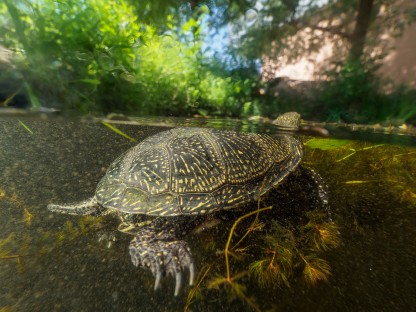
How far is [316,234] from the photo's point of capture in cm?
316

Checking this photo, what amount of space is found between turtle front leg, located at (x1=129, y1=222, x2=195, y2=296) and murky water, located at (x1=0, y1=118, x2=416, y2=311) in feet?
0.43

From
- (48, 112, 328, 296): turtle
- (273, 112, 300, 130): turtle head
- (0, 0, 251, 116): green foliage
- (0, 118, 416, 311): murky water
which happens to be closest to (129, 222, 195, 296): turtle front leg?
(48, 112, 328, 296): turtle

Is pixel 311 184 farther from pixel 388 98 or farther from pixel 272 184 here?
pixel 388 98

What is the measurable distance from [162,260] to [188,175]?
1.00m

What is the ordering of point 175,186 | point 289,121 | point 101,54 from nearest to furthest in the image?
point 175,186 < point 101,54 < point 289,121

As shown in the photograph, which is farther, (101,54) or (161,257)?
→ (101,54)

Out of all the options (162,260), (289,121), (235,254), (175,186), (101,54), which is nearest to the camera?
(162,260)

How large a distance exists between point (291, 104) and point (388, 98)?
5.81ft

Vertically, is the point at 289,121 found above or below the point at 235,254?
above

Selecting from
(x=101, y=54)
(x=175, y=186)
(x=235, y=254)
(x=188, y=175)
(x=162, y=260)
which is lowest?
(x=235, y=254)

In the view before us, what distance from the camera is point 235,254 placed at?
277 cm

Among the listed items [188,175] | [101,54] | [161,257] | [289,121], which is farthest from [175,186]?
[289,121]

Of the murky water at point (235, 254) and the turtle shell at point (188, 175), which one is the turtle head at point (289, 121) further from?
the turtle shell at point (188, 175)

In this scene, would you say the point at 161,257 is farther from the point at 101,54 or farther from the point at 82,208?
the point at 101,54
